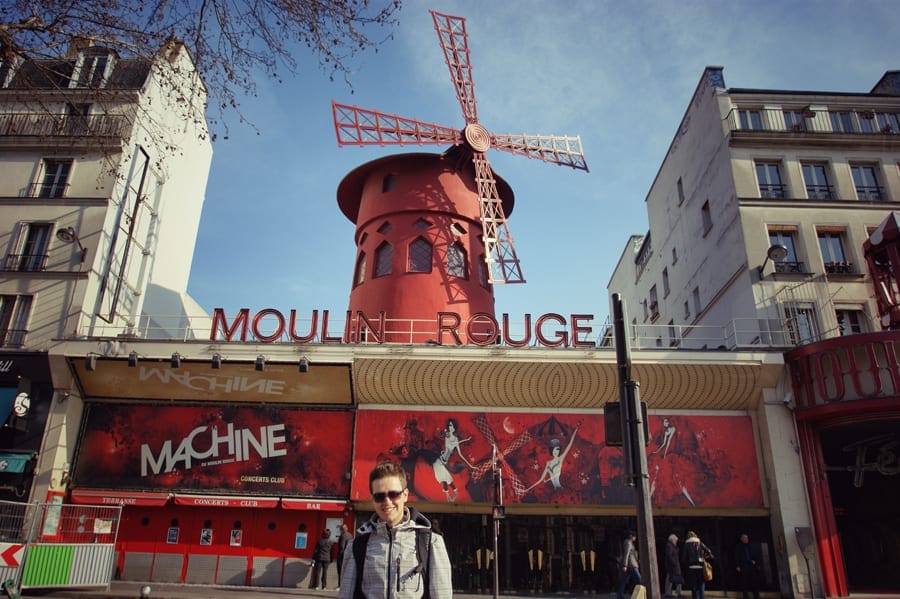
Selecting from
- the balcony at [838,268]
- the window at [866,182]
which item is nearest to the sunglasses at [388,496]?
the balcony at [838,268]

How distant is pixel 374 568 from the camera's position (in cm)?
286

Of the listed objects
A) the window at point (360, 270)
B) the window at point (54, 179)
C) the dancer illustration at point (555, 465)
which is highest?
the window at point (54, 179)

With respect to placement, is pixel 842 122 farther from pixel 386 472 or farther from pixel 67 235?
pixel 67 235

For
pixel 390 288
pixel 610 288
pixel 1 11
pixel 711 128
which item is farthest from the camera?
pixel 610 288

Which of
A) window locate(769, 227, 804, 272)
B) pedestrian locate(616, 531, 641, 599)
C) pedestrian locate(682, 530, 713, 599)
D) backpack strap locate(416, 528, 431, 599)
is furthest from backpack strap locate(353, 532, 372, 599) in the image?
window locate(769, 227, 804, 272)

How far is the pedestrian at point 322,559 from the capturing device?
1259 centimetres

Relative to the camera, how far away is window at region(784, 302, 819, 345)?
14594 mm

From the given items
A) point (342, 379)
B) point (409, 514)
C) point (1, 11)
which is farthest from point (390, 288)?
point (409, 514)

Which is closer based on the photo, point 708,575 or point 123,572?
point 708,575

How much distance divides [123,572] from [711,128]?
711 inches

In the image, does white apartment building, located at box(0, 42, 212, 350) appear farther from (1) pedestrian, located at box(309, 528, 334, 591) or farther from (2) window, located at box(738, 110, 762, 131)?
(2) window, located at box(738, 110, 762, 131)

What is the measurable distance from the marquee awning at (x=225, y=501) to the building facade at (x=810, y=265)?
9.17 metres

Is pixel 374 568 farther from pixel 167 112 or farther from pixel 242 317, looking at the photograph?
pixel 167 112

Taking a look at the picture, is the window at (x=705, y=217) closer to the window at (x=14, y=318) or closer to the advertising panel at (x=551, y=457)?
the advertising panel at (x=551, y=457)
